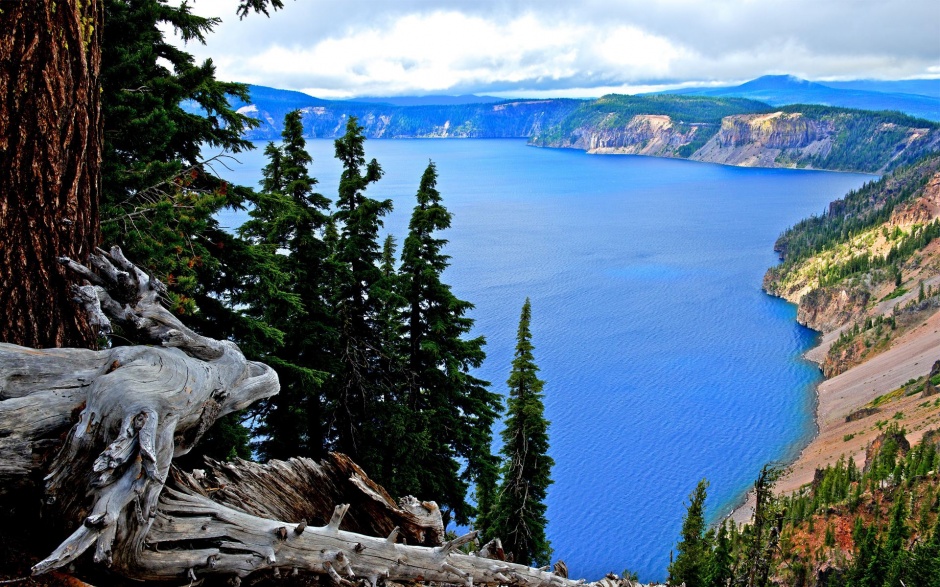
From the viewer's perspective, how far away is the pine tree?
988 inches

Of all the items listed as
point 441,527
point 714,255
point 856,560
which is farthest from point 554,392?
point 714,255

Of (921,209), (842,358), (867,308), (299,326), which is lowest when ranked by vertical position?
(842,358)

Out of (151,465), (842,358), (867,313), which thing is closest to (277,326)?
(151,465)

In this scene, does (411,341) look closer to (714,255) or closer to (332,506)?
(332,506)

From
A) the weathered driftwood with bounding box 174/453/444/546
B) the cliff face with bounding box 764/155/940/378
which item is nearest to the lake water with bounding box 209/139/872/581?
the cliff face with bounding box 764/155/940/378

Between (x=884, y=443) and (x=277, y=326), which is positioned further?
(x=884, y=443)

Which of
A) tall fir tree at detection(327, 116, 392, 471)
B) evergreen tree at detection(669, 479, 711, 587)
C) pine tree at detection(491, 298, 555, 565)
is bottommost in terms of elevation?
evergreen tree at detection(669, 479, 711, 587)

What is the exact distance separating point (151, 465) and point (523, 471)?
888 inches

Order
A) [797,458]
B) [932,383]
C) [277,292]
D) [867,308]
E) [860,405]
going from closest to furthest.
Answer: [277,292] → [797,458] → [860,405] → [932,383] → [867,308]

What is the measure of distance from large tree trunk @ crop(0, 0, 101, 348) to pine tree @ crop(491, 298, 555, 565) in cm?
1957

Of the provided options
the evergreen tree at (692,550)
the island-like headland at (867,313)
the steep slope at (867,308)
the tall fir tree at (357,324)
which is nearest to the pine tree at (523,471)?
the tall fir tree at (357,324)

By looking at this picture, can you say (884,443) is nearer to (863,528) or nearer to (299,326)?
(863,528)

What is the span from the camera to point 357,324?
2156cm

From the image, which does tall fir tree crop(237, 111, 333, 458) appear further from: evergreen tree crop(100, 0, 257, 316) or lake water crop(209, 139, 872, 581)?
lake water crop(209, 139, 872, 581)
